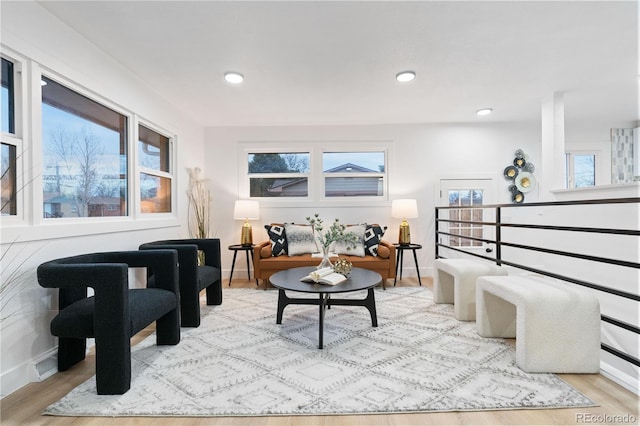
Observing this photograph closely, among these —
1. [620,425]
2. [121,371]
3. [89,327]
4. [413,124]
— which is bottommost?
[620,425]

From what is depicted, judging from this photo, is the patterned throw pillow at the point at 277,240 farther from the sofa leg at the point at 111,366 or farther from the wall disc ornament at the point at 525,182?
the wall disc ornament at the point at 525,182

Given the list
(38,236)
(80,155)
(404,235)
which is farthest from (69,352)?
(404,235)

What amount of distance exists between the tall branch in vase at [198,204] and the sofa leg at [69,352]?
7.39 ft

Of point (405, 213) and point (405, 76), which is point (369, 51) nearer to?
point (405, 76)

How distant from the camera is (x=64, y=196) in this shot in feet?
7.40

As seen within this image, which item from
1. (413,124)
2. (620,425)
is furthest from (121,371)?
(413,124)

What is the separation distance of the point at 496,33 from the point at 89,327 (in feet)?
11.2

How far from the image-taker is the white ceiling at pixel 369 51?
2035 mm

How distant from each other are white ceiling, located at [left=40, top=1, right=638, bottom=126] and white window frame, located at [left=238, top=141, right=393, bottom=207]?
0.80 meters

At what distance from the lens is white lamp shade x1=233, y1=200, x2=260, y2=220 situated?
430 cm

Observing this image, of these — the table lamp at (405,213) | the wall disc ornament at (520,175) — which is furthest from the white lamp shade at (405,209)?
the wall disc ornament at (520,175)

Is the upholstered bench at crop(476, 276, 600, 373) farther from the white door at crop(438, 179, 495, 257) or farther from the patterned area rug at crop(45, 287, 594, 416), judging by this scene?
the white door at crop(438, 179, 495, 257)

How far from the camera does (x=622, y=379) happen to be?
1742 millimetres

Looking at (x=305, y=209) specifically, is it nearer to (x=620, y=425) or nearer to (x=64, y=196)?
(x=64, y=196)
